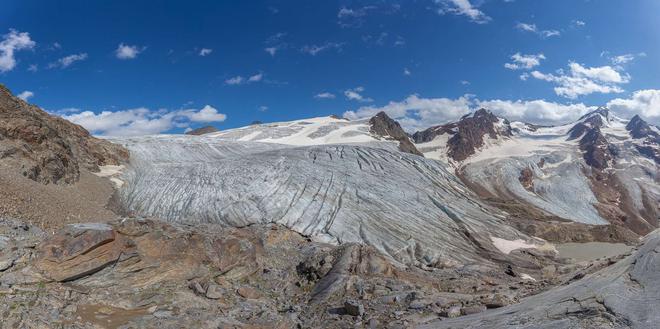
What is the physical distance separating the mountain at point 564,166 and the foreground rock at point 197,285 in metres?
60.3

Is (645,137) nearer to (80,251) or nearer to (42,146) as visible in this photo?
(42,146)

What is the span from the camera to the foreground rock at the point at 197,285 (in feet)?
37.4

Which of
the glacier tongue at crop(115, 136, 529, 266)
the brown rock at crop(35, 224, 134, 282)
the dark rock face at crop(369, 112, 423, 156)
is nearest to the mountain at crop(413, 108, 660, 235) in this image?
the dark rock face at crop(369, 112, 423, 156)

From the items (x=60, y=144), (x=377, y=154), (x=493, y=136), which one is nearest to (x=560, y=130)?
(x=493, y=136)

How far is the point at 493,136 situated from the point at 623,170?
33453mm

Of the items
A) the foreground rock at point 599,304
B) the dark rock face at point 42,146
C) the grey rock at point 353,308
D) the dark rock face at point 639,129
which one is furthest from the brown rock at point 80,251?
the dark rock face at point 639,129

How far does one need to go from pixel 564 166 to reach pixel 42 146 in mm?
106713

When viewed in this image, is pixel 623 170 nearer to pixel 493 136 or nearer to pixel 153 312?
pixel 493 136

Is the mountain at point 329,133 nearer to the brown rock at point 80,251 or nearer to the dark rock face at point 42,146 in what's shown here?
the dark rock face at point 42,146

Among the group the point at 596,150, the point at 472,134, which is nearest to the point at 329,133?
the point at 472,134

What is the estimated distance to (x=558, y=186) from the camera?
307 feet

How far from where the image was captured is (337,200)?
27391mm

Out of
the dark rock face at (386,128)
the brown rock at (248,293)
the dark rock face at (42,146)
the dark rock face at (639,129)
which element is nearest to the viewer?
the brown rock at (248,293)

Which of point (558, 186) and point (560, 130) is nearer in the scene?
point (558, 186)
